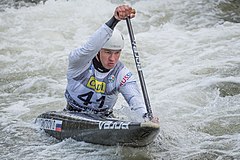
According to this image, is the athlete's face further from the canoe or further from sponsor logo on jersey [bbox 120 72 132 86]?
the canoe

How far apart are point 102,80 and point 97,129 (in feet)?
1.61

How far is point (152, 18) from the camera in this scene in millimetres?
12656

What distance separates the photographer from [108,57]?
5.32 metres

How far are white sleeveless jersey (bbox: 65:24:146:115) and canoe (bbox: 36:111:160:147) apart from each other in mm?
163

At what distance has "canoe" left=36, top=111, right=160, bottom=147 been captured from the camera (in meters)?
4.93

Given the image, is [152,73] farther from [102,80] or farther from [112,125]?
[112,125]

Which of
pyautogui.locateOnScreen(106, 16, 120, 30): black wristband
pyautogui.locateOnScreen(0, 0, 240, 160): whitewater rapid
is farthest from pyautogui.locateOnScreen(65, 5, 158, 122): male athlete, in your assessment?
pyautogui.locateOnScreen(0, 0, 240, 160): whitewater rapid

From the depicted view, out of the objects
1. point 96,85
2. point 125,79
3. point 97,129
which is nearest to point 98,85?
point 96,85

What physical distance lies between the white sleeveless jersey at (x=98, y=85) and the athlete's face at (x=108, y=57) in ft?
0.38

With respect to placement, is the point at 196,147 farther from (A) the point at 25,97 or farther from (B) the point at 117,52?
(A) the point at 25,97

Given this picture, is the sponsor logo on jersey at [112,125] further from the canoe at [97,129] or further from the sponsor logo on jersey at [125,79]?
the sponsor logo on jersey at [125,79]

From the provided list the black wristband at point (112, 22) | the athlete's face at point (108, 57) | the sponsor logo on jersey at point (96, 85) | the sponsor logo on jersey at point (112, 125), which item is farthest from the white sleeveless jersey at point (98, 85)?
the black wristband at point (112, 22)

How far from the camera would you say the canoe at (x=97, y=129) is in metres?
4.93

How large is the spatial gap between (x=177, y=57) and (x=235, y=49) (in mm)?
1082
